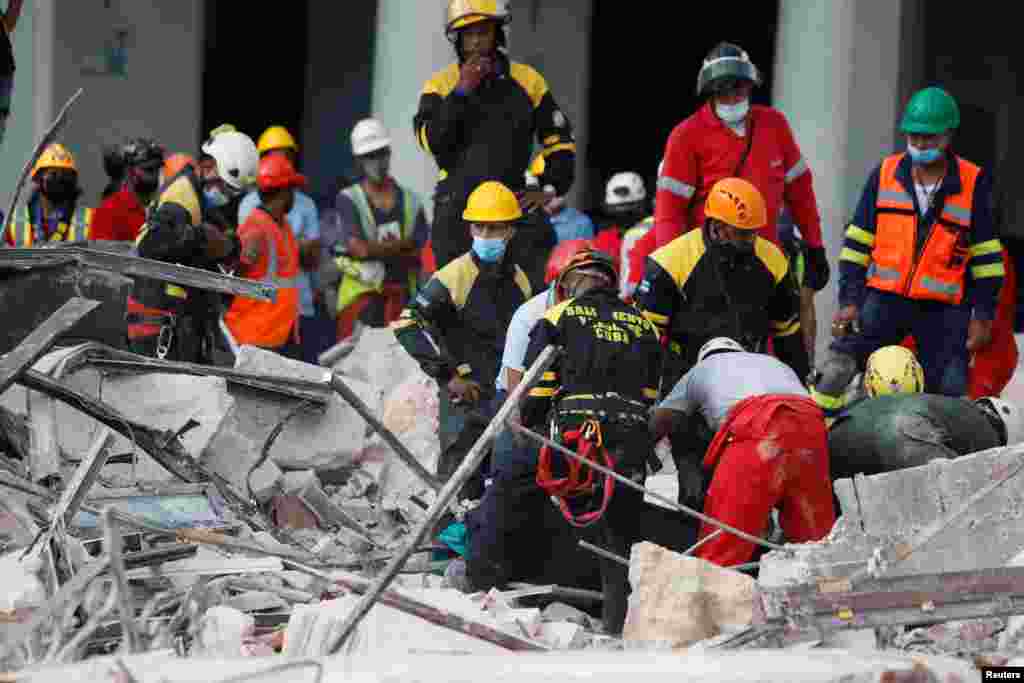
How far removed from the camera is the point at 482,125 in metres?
10.9

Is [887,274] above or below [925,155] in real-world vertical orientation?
below

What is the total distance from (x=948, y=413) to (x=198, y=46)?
10.2 metres

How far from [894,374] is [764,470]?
1.47 metres

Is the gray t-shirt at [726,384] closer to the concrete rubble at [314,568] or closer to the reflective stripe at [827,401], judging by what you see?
the concrete rubble at [314,568]

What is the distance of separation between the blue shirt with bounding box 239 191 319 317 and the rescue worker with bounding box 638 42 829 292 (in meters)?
3.71

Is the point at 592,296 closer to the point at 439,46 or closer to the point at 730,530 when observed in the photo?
the point at 730,530

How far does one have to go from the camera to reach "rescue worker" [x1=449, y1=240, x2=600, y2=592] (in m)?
8.98

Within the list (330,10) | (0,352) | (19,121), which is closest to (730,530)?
(0,352)

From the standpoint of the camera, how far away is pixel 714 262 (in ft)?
31.9

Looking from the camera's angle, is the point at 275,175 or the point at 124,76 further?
the point at 124,76

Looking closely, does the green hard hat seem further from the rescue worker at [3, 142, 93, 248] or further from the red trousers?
the rescue worker at [3, 142, 93, 248]

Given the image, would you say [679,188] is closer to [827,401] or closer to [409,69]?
[827,401]

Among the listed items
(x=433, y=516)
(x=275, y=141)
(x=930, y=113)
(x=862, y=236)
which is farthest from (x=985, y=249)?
(x=275, y=141)

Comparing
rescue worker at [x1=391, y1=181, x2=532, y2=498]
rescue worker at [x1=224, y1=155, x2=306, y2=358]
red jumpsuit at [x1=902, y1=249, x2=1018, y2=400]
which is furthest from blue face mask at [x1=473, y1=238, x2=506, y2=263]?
rescue worker at [x1=224, y1=155, x2=306, y2=358]
